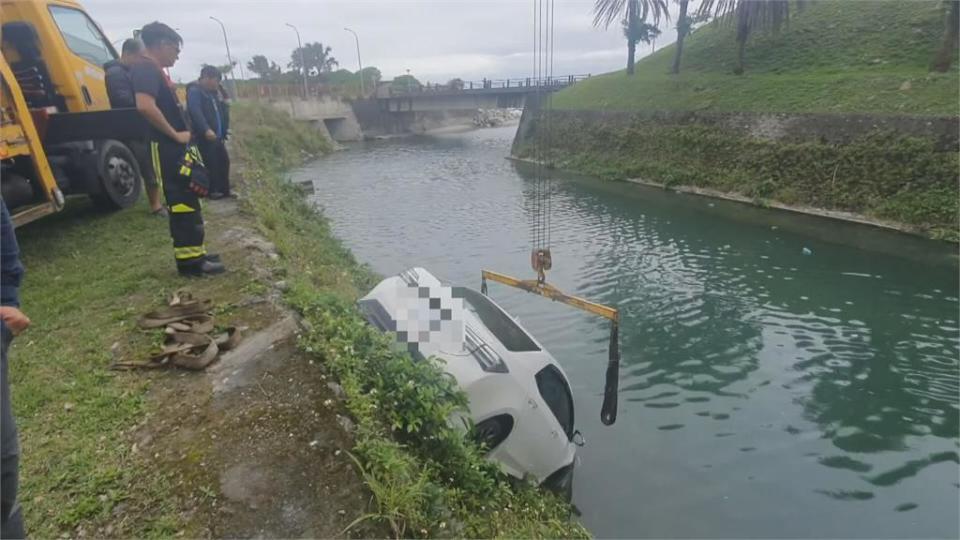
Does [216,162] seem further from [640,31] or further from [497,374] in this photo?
[640,31]

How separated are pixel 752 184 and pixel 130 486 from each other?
2162 centimetres

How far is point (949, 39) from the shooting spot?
62.8 ft

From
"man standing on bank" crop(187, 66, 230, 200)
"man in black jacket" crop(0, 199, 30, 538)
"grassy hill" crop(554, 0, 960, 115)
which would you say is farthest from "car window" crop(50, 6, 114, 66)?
"grassy hill" crop(554, 0, 960, 115)

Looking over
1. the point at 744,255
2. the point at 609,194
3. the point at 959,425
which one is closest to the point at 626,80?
the point at 609,194

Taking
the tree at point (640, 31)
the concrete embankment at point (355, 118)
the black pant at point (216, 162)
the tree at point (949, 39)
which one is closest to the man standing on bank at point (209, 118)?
the black pant at point (216, 162)

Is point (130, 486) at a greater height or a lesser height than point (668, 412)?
greater

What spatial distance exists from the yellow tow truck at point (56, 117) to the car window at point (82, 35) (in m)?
0.02

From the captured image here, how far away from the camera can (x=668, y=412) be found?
7.04 meters

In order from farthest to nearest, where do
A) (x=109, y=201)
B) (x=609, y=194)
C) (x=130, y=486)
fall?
(x=609, y=194) → (x=109, y=201) → (x=130, y=486)

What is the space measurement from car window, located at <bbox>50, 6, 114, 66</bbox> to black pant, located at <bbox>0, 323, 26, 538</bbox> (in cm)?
796

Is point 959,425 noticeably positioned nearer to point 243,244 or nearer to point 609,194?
point 243,244

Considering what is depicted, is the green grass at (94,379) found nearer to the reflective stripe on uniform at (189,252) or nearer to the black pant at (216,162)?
the reflective stripe on uniform at (189,252)

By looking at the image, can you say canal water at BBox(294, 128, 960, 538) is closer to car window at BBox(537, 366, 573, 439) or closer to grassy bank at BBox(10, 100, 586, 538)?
car window at BBox(537, 366, 573, 439)

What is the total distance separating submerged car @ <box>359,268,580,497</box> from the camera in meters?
4.39
